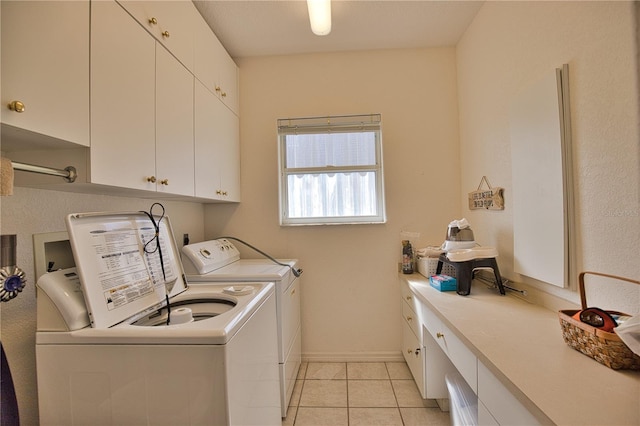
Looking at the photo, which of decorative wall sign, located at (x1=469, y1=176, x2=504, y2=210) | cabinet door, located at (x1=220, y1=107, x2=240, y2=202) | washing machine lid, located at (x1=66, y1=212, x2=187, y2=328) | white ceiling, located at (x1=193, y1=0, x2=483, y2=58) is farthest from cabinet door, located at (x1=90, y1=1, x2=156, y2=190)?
decorative wall sign, located at (x1=469, y1=176, x2=504, y2=210)

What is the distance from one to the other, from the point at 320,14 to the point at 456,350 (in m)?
1.92

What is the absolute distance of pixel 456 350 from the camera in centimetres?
121

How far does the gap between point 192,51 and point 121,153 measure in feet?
2.98

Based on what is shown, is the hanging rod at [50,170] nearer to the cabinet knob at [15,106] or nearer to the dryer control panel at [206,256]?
the cabinet knob at [15,106]

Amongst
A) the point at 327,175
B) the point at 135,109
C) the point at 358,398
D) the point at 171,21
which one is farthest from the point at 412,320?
the point at 171,21

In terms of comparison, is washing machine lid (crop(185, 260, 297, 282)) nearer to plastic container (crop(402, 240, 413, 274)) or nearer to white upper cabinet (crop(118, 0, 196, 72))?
plastic container (crop(402, 240, 413, 274))

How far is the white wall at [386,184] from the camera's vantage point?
2375mm

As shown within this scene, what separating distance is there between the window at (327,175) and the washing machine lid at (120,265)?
123 centimetres

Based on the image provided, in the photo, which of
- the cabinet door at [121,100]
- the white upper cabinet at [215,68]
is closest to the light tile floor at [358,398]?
the cabinet door at [121,100]

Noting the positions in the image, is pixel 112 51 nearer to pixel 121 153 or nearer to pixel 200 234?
pixel 121 153

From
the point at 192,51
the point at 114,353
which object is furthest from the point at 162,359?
the point at 192,51

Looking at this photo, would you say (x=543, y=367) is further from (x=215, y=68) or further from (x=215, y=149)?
(x=215, y=68)

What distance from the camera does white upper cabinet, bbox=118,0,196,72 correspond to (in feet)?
3.87

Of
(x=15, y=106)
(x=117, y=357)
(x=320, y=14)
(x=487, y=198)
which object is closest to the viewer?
(x=15, y=106)
